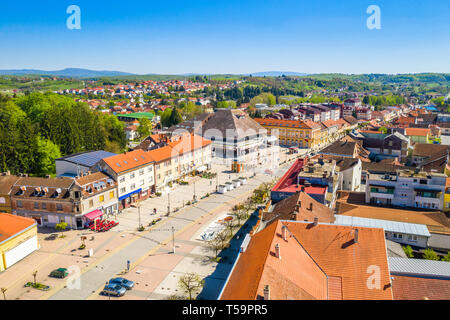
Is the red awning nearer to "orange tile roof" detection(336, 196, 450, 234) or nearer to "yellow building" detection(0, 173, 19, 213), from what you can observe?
"yellow building" detection(0, 173, 19, 213)

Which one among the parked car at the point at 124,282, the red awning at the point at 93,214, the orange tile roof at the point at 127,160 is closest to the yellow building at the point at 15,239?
the red awning at the point at 93,214

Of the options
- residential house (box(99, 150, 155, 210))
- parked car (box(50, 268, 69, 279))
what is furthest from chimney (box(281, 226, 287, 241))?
residential house (box(99, 150, 155, 210))

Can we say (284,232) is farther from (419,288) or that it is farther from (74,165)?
(74,165)

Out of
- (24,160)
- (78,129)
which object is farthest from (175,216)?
(78,129)

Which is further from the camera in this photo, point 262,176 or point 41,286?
point 262,176

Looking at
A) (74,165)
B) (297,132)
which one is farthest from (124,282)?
(297,132)
